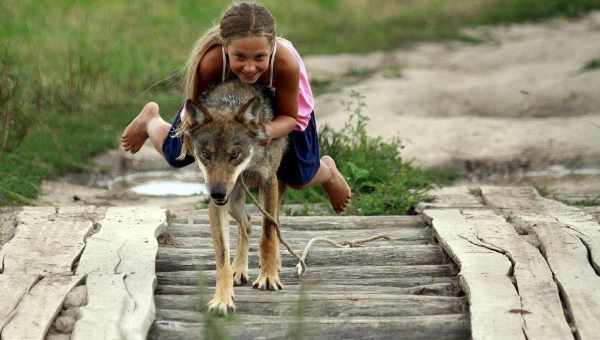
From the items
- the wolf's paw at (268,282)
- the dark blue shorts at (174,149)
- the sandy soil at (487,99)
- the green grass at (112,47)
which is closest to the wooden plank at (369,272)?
the wolf's paw at (268,282)

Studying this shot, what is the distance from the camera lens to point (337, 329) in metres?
5.17

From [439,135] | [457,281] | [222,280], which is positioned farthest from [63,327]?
[439,135]

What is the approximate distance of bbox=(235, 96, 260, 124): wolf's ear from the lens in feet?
18.2

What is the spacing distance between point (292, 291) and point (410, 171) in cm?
352

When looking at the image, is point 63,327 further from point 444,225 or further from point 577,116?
point 577,116

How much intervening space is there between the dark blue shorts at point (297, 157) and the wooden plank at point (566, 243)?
131 centimetres

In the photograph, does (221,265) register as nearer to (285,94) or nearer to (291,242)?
(285,94)

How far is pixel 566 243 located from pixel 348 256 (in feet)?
3.81

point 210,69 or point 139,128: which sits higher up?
point 210,69

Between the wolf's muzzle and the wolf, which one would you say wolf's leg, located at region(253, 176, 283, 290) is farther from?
the wolf's muzzle

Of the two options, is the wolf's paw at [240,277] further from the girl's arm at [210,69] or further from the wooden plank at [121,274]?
the girl's arm at [210,69]

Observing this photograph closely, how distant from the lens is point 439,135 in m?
11.3

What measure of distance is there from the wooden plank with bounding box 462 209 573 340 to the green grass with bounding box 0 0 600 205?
1.49 metres

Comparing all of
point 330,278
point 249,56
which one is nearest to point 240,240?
point 330,278
